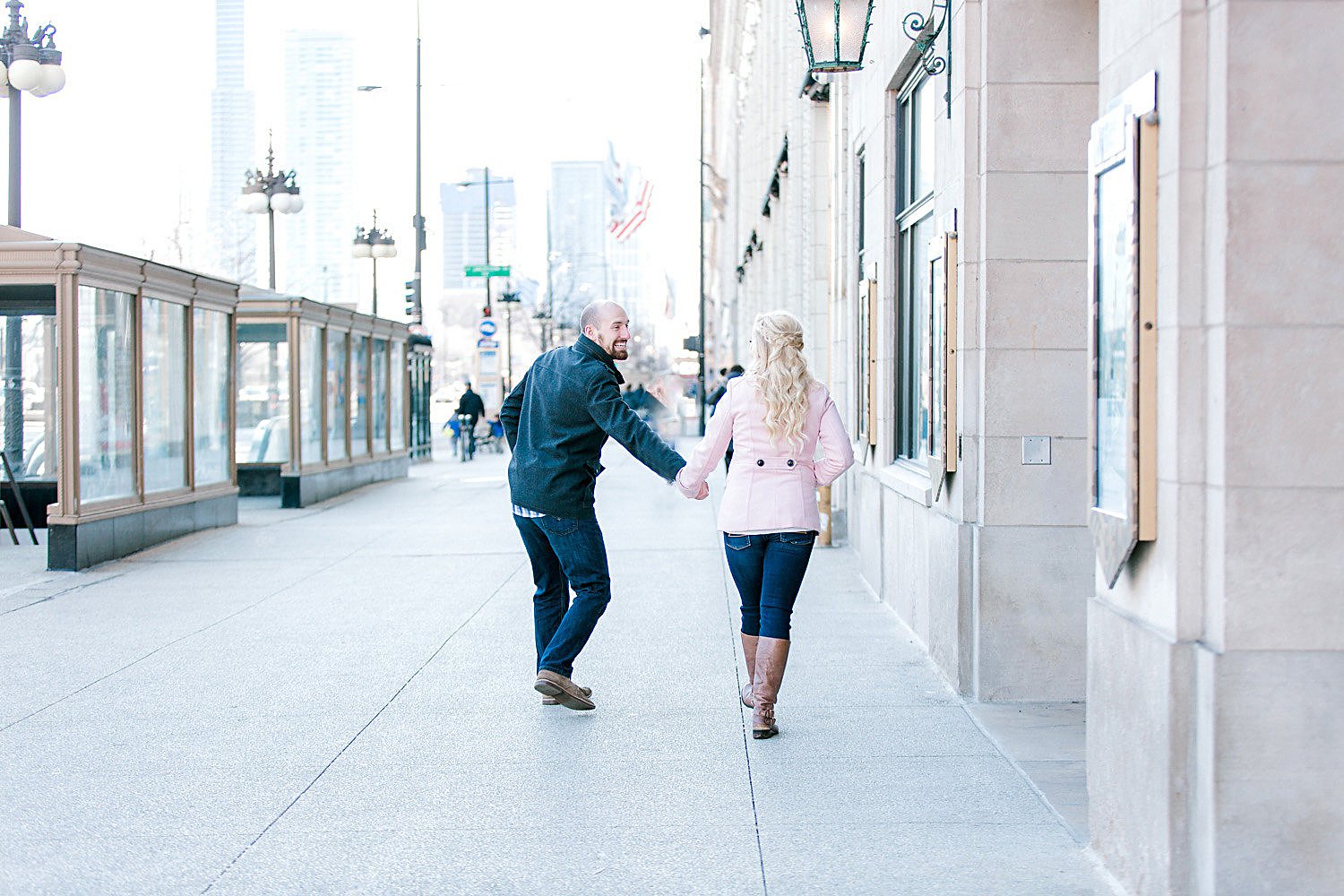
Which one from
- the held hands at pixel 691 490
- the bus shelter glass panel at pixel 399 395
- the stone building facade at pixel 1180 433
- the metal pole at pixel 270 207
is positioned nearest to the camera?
the stone building facade at pixel 1180 433

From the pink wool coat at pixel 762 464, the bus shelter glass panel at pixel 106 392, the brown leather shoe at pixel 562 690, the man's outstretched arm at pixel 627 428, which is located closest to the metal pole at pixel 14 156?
the bus shelter glass panel at pixel 106 392

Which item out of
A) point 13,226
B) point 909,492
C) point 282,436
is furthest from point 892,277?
point 282,436

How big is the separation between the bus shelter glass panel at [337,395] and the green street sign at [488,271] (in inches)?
404

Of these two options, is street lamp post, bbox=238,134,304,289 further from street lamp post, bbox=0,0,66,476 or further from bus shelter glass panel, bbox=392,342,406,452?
street lamp post, bbox=0,0,66,476

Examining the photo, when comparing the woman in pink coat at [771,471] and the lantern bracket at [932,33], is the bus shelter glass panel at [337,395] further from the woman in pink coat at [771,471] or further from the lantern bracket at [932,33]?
the woman in pink coat at [771,471]

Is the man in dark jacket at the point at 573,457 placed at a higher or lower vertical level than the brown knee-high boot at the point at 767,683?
higher

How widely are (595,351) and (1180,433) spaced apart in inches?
134

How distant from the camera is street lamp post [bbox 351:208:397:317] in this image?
110 feet

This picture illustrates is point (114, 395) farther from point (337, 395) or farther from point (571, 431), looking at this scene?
point (337, 395)

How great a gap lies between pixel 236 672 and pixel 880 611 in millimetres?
4235

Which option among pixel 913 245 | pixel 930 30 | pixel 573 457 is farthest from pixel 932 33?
pixel 573 457

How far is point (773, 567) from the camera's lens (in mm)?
6641

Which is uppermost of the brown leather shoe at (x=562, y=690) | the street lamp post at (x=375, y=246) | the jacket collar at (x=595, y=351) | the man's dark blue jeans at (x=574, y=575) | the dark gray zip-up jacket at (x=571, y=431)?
the street lamp post at (x=375, y=246)

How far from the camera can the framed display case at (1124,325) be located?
4.41 meters
